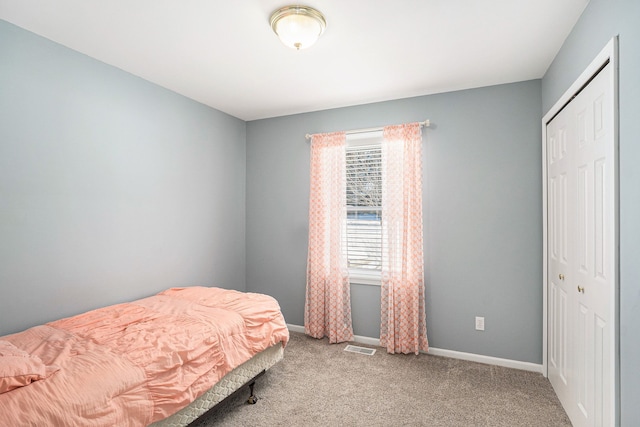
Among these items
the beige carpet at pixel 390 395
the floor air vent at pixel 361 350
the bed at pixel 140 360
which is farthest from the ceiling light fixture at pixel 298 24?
the floor air vent at pixel 361 350

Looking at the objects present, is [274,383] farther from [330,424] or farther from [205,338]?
[205,338]

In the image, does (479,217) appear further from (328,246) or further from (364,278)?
(328,246)

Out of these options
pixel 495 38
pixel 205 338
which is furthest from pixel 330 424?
pixel 495 38

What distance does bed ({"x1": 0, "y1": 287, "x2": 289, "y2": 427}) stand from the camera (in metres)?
1.49

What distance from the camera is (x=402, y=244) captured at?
11.4 feet

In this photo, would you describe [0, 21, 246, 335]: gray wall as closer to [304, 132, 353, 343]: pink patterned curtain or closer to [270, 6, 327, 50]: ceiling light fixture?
[304, 132, 353, 343]: pink patterned curtain

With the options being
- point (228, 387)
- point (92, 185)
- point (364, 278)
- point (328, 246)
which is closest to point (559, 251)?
point (364, 278)

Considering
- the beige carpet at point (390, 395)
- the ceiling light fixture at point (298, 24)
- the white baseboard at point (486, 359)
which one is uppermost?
the ceiling light fixture at point (298, 24)

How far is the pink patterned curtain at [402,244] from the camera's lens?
340 centimetres

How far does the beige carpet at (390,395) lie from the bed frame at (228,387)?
0.06m

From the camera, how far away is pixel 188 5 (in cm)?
201

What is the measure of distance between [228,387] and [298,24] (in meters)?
2.42

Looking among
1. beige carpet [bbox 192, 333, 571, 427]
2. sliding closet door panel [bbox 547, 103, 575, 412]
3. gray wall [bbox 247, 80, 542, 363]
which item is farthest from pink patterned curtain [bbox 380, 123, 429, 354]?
sliding closet door panel [bbox 547, 103, 575, 412]

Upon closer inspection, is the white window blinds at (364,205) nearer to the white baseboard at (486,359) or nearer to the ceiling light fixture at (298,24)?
the white baseboard at (486,359)
